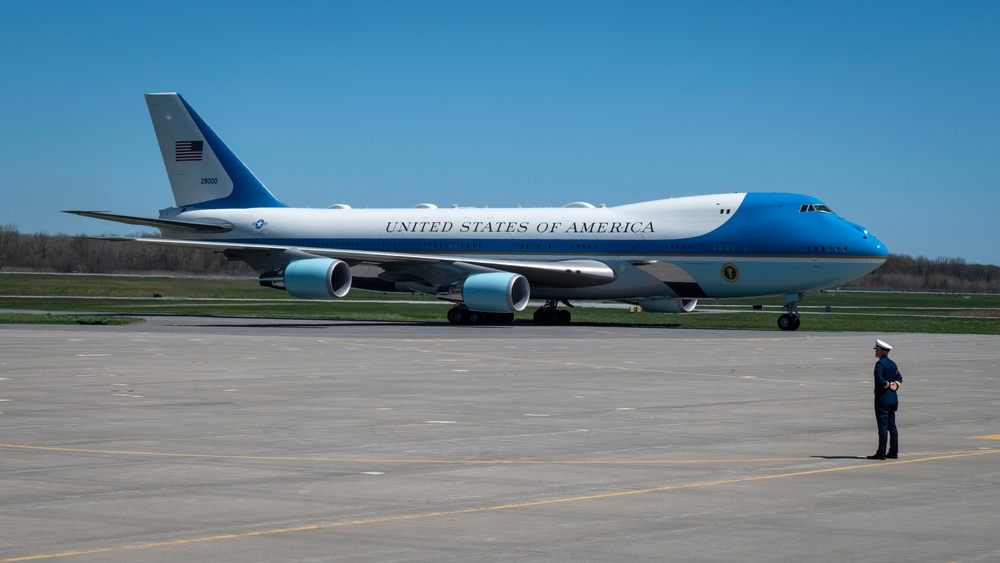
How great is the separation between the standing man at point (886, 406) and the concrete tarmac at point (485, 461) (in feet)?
1.33

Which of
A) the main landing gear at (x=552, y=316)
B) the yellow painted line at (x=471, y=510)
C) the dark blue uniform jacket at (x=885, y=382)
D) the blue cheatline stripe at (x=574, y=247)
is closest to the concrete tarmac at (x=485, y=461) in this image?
the yellow painted line at (x=471, y=510)

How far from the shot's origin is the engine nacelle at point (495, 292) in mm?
45625

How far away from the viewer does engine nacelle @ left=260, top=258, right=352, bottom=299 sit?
46.7 m

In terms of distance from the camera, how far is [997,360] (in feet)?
103

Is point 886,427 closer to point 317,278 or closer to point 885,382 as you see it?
point 885,382

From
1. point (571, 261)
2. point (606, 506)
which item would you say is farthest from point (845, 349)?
point (606, 506)

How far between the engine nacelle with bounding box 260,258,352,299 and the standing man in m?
33.4

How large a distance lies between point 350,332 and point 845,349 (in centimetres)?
1606

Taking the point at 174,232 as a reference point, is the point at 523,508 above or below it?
below

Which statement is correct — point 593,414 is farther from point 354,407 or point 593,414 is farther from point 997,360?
point 997,360

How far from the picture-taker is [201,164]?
55438mm

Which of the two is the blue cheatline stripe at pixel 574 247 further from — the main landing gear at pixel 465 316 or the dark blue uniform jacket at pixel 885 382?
the dark blue uniform jacket at pixel 885 382

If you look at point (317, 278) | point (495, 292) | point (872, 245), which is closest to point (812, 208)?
point (872, 245)

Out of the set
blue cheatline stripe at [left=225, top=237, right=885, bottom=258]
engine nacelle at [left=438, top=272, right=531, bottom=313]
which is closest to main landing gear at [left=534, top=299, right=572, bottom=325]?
blue cheatline stripe at [left=225, top=237, right=885, bottom=258]
